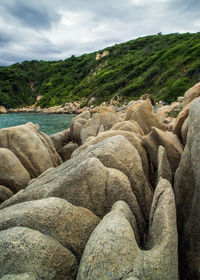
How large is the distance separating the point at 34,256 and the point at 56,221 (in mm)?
554

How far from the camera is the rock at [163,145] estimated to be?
5648mm

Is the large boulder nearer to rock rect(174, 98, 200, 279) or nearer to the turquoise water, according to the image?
rock rect(174, 98, 200, 279)

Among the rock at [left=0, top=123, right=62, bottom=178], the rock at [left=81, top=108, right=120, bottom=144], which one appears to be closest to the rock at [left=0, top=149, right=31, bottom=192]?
the rock at [left=0, top=123, right=62, bottom=178]

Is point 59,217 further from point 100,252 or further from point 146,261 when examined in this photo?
point 146,261

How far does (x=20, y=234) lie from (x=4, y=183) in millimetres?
5269

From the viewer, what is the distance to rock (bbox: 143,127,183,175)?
18.5ft

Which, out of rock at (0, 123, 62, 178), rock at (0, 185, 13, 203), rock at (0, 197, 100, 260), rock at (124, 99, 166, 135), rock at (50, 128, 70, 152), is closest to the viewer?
rock at (0, 197, 100, 260)

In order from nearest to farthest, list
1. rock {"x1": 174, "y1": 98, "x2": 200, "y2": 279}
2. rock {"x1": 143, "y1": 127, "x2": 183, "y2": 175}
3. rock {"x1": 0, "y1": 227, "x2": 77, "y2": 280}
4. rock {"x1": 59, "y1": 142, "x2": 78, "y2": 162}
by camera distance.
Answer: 1. rock {"x1": 0, "y1": 227, "x2": 77, "y2": 280}
2. rock {"x1": 174, "y1": 98, "x2": 200, "y2": 279}
3. rock {"x1": 143, "y1": 127, "x2": 183, "y2": 175}
4. rock {"x1": 59, "y1": 142, "x2": 78, "y2": 162}

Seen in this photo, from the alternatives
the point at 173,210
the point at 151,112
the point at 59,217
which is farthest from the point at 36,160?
the point at 173,210

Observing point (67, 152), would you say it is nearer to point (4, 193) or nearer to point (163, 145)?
point (4, 193)

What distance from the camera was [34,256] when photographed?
2.72 m

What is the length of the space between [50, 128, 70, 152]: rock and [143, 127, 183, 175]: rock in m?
8.91

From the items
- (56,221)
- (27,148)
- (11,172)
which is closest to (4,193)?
(11,172)

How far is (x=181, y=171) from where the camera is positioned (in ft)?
14.0
